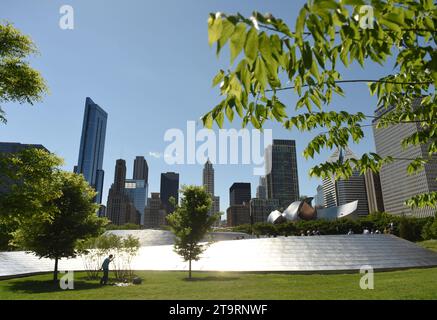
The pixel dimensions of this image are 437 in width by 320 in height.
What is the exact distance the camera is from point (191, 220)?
2333 centimetres

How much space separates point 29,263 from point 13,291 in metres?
15.0

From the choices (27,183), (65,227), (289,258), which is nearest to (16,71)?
(27,183)

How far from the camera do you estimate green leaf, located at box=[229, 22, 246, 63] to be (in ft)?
5.63

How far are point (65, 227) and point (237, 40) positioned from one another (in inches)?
896

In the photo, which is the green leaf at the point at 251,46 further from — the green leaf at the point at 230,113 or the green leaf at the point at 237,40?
the green leaf at the point at 230,113

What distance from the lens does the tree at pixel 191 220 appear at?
23312mm

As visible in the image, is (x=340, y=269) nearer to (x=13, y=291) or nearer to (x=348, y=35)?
(x=13, y=291)

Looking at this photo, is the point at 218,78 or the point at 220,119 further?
the point at 220,119

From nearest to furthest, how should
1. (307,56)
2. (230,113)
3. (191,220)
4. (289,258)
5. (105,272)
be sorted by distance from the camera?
(307,56)
(230,113)
(105,272)
(191,220)
(289,258)

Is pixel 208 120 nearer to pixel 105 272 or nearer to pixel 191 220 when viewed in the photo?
pixel 105 272

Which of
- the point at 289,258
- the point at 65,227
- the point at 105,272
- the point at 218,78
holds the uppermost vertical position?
the point at 218,78

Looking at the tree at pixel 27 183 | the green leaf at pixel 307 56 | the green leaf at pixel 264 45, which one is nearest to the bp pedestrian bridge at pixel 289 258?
the tree at pixel 27 183

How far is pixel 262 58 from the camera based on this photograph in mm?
1915
